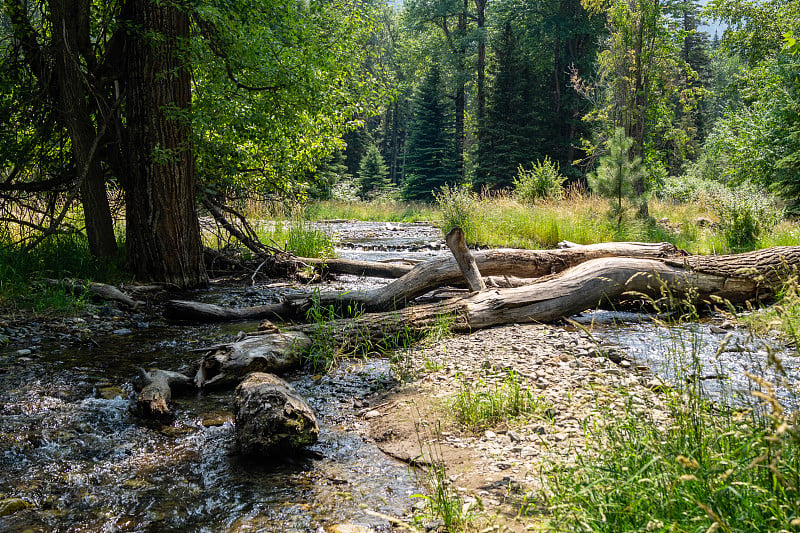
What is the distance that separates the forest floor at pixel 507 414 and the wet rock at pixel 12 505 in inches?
78.4

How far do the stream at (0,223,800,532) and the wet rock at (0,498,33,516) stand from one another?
0.04 metres

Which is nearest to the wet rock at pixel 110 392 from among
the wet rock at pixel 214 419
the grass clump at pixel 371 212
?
the wet rock at pixel 214 419

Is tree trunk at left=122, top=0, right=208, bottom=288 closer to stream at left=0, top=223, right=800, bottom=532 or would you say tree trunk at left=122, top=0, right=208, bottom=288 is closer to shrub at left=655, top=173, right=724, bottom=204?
stream at left=0, top=223, right=800, bottom=532

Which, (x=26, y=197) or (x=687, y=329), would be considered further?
(x=26, y=197)

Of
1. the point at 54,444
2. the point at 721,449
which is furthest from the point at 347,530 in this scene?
the point at 54,444

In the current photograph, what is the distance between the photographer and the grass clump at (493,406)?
3664mm

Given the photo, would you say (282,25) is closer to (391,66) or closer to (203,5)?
(203,5)

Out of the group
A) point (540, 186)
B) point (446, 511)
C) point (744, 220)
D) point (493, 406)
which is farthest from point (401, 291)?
point (540, 186)

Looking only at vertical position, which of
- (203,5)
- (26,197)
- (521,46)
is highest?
(521,46)

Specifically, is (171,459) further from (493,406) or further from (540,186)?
(540,186)

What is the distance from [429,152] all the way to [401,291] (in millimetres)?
33235

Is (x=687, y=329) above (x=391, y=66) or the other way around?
the other way around

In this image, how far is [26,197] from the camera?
7.84 meters

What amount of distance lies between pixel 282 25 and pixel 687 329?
730 centimetres
